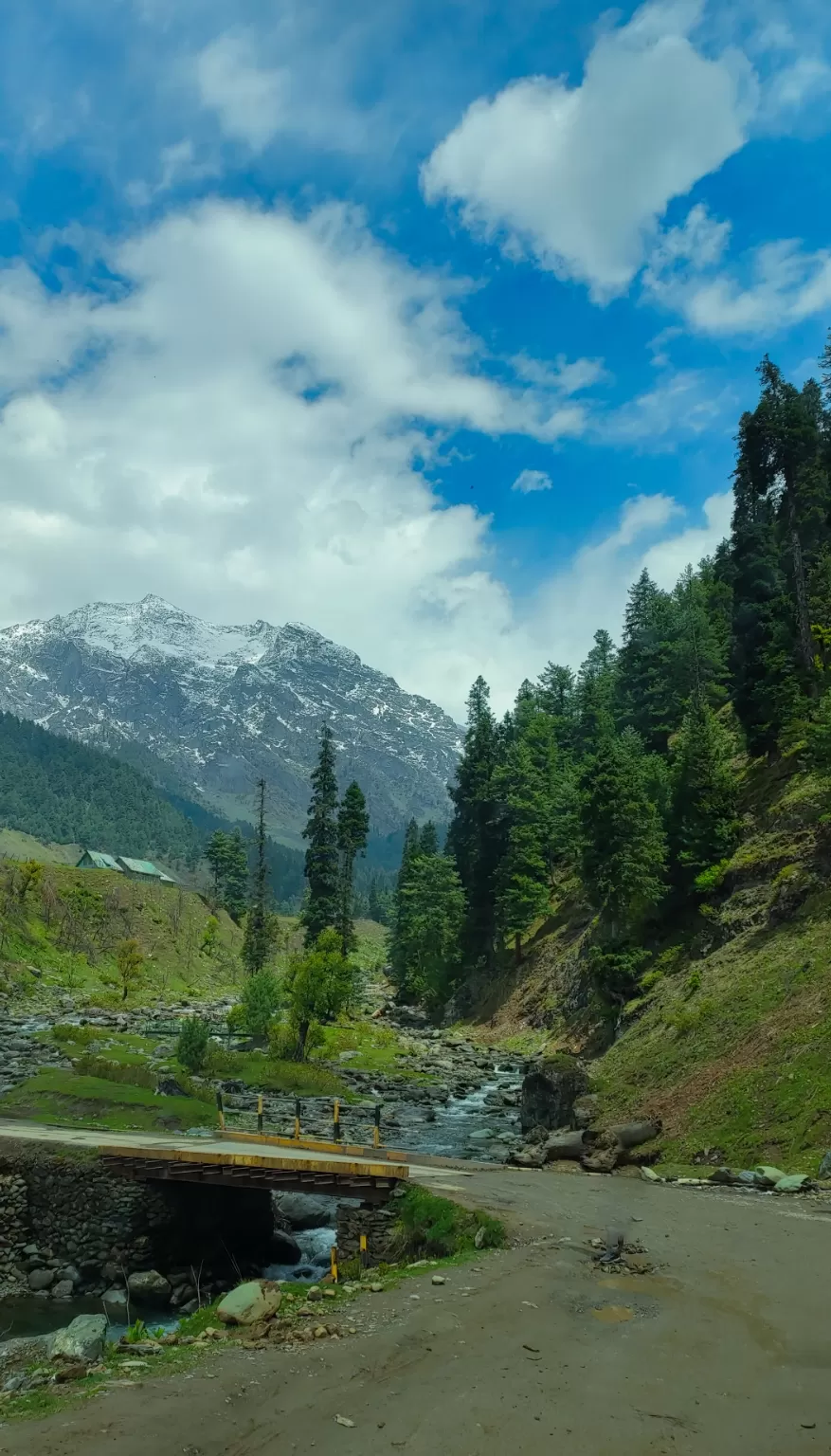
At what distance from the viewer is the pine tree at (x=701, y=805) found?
47500 mm

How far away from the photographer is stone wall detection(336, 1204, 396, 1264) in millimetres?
18812

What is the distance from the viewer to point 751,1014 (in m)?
30.8

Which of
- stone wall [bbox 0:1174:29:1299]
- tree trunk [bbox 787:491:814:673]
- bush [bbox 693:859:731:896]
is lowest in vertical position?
stone wall [bbox 0:1174:29:1299]

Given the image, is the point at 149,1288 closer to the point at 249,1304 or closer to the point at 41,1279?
the point at 41,1279

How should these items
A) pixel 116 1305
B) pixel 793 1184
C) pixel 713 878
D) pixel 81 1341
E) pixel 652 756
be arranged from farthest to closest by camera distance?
pixel 652 756 → pixel 713 878 → pixel 793 1184 → pixel 116 1305 → pixel 81 1341

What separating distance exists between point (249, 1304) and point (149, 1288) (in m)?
7.92

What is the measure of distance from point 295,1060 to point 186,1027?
8.89m

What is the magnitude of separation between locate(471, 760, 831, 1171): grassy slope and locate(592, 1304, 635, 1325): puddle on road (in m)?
10.4

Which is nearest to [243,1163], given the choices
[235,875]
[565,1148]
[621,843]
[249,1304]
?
[249,1304]

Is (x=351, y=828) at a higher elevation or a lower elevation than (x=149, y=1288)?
higher

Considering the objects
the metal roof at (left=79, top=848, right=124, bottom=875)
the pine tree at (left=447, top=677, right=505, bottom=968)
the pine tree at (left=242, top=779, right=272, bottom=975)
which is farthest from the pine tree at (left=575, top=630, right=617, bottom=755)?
the metal roof at (left=79, top=848, right=124, bottom=875)

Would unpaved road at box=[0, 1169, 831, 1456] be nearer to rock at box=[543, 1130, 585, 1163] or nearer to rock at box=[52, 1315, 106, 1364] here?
rock at box=[52, 1315, 106, 1364]

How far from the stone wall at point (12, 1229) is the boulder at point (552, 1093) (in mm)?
18712

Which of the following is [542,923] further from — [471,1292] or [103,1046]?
[471,1292]
